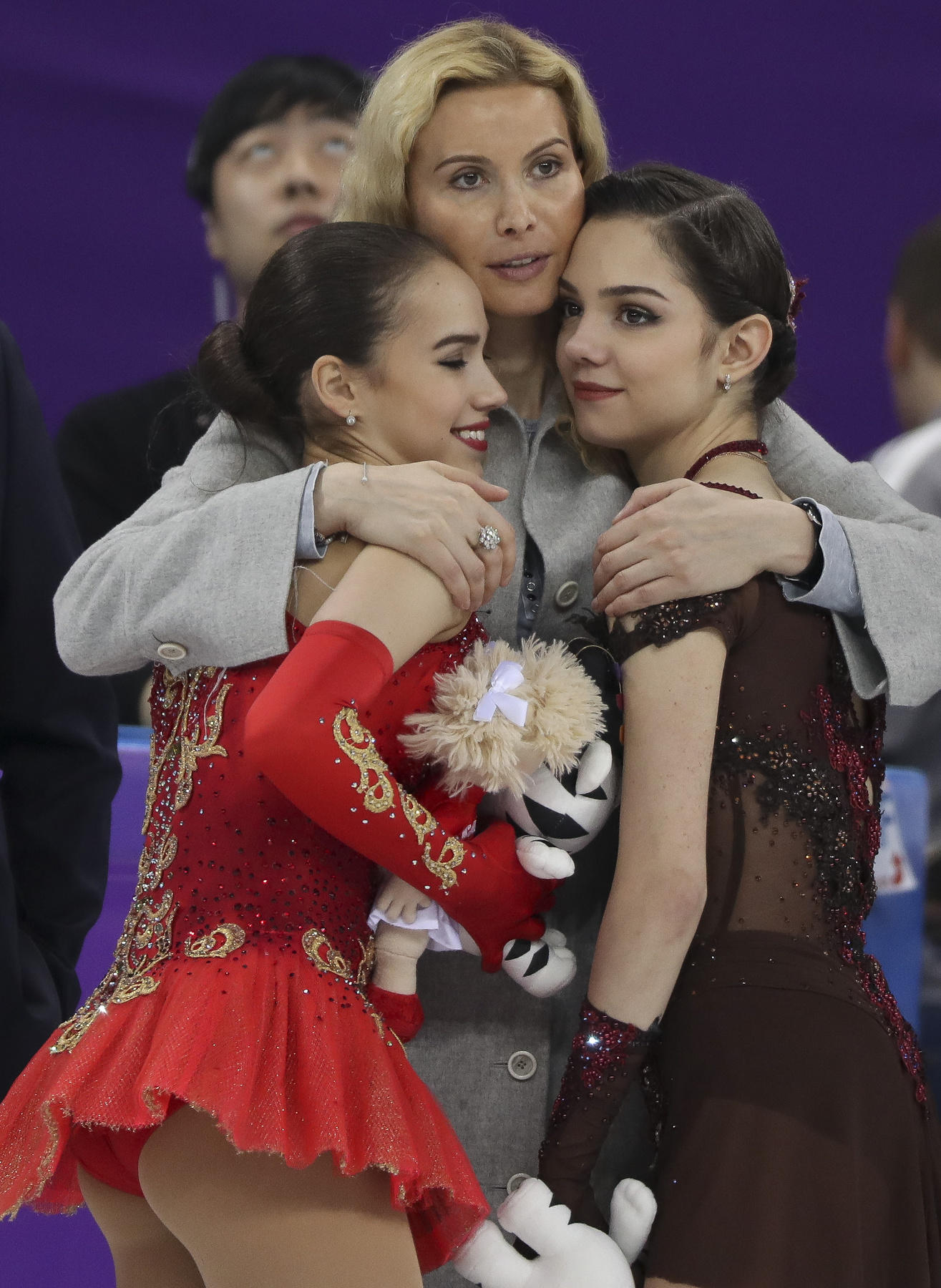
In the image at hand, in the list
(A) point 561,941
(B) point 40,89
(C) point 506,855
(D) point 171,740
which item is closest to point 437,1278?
(A) point 561,941

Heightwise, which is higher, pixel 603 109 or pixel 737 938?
pixel 603 109

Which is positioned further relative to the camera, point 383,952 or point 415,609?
point 383,952

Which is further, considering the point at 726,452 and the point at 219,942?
the point at 726,452

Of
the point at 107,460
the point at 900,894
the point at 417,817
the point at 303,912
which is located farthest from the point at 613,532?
the point at 107,460

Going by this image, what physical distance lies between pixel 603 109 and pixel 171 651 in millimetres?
2799

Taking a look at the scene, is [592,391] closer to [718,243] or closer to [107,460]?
[718,243]

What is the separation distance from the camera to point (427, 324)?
1.88 meters

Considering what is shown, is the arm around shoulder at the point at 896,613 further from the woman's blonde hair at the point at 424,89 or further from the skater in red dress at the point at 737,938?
the woman's blonde hair at the point at 424,89

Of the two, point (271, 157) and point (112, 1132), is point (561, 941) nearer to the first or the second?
point (112, 1132)

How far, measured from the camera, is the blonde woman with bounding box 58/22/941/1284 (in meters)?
1.71

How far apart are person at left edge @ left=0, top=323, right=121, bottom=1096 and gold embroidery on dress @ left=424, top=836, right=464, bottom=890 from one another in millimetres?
659

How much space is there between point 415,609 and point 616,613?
0.30 meters

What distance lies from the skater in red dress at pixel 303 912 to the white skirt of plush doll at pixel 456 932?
0.07ft

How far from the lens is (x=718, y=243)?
6.48ft
